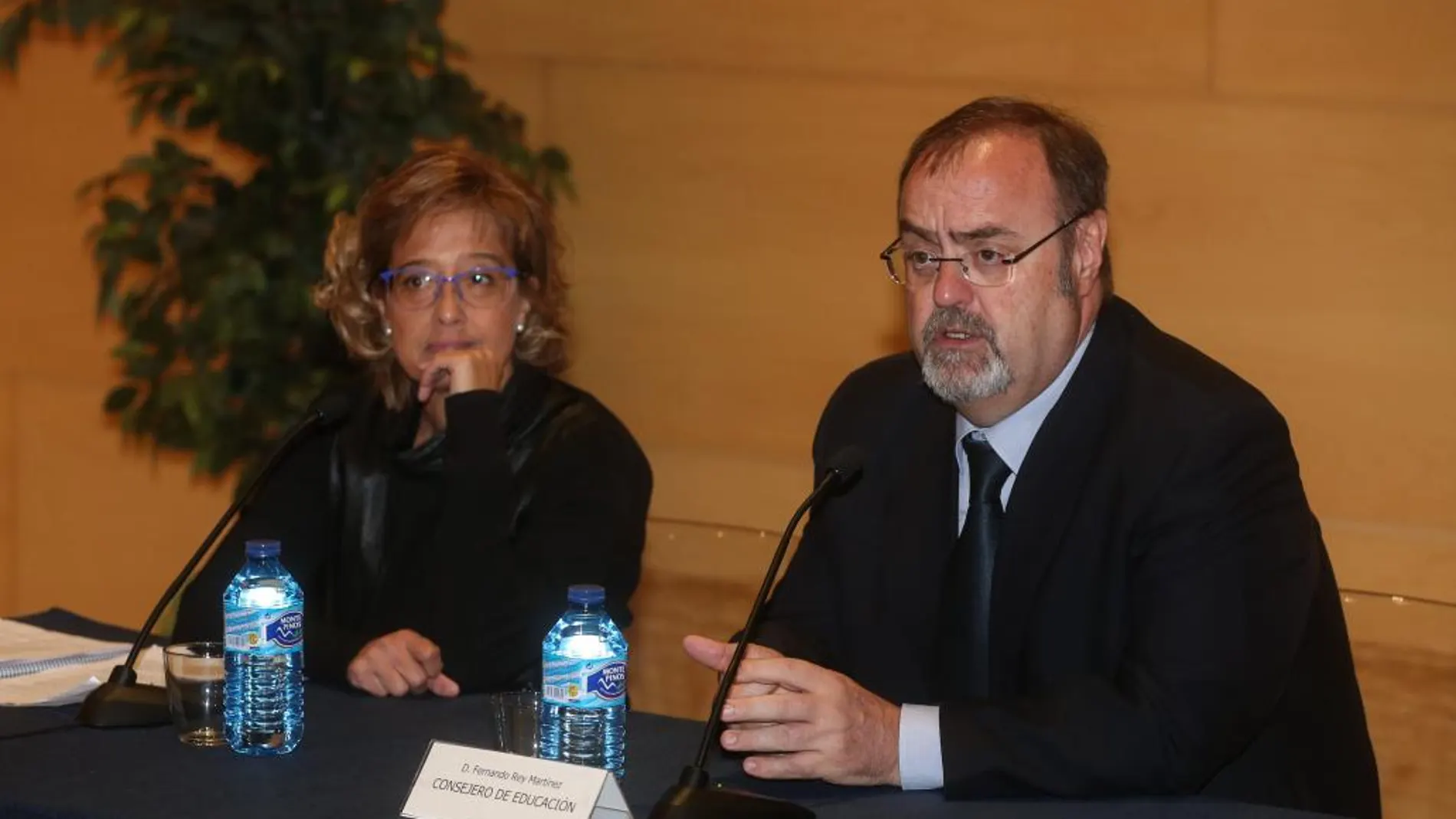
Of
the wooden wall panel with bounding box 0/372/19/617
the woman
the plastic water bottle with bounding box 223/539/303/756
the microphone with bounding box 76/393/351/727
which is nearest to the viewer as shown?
the plastic water bottle with bounding box 223/539/303/756

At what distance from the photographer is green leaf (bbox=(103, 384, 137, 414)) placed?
452 cm

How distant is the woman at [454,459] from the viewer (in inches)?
122

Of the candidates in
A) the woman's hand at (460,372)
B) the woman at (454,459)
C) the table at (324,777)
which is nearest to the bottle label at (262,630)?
the table at (324,777)

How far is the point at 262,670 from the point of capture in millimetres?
2500

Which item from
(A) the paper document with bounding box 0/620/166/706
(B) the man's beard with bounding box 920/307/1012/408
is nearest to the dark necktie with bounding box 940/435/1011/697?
Answer: (B) the man's beard with bounding box 920/307/1012/408

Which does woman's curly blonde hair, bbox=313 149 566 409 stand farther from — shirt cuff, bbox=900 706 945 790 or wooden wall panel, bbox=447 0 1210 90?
shirt cuff, bbox=900 706 945 790

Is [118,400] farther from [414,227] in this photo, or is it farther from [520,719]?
[520,719]

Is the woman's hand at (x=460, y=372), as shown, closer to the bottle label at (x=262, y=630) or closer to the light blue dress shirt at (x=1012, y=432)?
the bottle label at (x=262, y=630)

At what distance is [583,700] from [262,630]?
1.61 feet

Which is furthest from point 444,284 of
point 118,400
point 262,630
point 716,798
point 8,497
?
point 8,497

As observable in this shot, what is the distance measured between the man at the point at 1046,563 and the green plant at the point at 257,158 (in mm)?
1845

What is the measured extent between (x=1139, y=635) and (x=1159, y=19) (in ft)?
6.36

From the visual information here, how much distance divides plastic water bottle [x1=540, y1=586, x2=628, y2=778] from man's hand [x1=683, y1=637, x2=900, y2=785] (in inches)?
5.9

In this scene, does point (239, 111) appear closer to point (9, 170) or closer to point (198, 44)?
point (198, 44)
